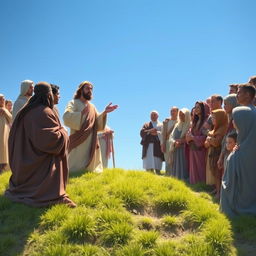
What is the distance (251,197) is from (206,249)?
1822mm

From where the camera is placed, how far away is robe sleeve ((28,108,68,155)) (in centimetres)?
743

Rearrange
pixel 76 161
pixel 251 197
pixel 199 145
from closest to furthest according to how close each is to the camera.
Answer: pixel 251 197, pixel 76 161, pixel 199 145

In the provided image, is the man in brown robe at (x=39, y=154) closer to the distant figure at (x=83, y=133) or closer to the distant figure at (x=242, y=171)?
the distant figure at (x=83, y=133)

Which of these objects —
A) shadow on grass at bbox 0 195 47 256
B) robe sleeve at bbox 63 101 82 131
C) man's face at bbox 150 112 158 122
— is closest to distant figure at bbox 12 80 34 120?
robe sleeve at bbox 63 101 82 131

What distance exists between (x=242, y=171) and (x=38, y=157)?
3.80 meters

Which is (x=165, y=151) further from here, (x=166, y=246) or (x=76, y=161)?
(x=166, y=246)

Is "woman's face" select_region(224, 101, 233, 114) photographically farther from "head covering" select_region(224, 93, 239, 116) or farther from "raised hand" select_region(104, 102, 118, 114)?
"raised hand" select_region(104, 102, 118, 114)

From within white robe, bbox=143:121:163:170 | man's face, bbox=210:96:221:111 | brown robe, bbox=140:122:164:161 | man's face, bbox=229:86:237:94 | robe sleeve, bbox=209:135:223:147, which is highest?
man's face, bbox=229:86:237:94

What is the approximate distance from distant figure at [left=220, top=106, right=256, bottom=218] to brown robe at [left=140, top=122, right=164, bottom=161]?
758 centimetres

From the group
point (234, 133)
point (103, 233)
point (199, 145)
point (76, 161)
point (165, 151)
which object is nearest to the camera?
point (103, 233)

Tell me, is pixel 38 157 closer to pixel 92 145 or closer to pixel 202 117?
pixel 92 145

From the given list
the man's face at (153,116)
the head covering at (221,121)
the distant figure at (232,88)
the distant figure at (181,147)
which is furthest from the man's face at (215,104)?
the man's face at (153,116)

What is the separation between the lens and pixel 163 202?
8.05m

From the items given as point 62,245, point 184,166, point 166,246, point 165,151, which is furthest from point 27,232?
point 165,151
